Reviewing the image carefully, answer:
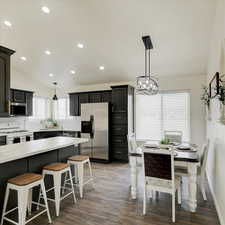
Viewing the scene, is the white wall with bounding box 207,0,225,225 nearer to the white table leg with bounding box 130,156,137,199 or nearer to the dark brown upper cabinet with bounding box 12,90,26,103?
the white table leg with bounding box 130,156,137,199

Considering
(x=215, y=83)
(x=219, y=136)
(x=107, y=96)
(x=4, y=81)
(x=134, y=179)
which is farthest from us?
(x=107, y=96)

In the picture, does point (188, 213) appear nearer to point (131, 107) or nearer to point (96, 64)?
point (131, 107)

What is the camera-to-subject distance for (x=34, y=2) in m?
3.23

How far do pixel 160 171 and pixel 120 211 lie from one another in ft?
2.90

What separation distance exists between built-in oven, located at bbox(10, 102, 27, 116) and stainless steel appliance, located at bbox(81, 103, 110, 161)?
215 cm

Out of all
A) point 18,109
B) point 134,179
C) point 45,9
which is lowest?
point 134,179

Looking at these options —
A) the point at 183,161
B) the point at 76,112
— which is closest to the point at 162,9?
the point at 183,161

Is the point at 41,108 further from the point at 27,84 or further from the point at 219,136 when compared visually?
the point at 219,136

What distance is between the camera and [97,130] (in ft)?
18.0

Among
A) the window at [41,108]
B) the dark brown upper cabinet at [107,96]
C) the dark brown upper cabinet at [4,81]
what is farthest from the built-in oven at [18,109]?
the dark brown upper cabinet at [4,81]

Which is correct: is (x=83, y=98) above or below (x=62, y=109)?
above

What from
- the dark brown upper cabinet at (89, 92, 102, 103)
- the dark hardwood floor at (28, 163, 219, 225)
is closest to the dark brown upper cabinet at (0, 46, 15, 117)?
the dark hardwood floor at (28, 163, 219, 225)

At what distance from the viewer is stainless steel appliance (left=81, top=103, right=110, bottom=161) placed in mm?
5410

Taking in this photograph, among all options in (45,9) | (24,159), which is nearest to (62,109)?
(45,9)
